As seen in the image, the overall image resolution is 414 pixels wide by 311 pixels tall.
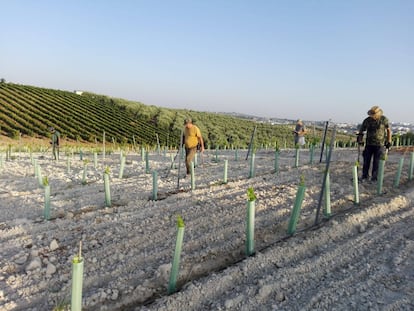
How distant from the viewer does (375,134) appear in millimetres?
5914

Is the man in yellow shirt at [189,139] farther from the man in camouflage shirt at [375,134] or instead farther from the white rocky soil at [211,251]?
the man in camouflage shirt at [375,134]

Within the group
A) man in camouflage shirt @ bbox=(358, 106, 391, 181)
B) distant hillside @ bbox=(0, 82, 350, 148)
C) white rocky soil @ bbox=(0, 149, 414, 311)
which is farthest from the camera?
distant hillside @ bbox=(0, 82, 350, 148)

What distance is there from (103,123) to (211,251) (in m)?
30.3

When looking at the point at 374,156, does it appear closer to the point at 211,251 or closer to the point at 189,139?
the point at 189,139

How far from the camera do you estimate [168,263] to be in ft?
10.5

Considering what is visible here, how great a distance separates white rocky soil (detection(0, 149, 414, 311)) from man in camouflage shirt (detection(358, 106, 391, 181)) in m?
0.58

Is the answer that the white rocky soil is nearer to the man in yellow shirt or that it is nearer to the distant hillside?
the man in yellow shirt

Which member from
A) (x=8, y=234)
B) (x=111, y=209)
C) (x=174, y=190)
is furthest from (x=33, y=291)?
(x=174, y=190)

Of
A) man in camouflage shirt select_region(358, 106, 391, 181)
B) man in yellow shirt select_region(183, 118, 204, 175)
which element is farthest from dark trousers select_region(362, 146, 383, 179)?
man in yellow shirt select_region(183, 118, 204, 175)

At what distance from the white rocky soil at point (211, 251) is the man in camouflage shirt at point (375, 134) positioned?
580 millimetres

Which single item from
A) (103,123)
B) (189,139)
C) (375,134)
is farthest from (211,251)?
(103,123)

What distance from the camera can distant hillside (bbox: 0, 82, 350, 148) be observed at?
2781cm

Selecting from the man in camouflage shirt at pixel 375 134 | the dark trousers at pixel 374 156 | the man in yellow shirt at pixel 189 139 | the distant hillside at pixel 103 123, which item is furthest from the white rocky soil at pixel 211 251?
the distant hillside at pixel 103 123

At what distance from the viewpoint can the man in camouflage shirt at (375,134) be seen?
590 centimetres
